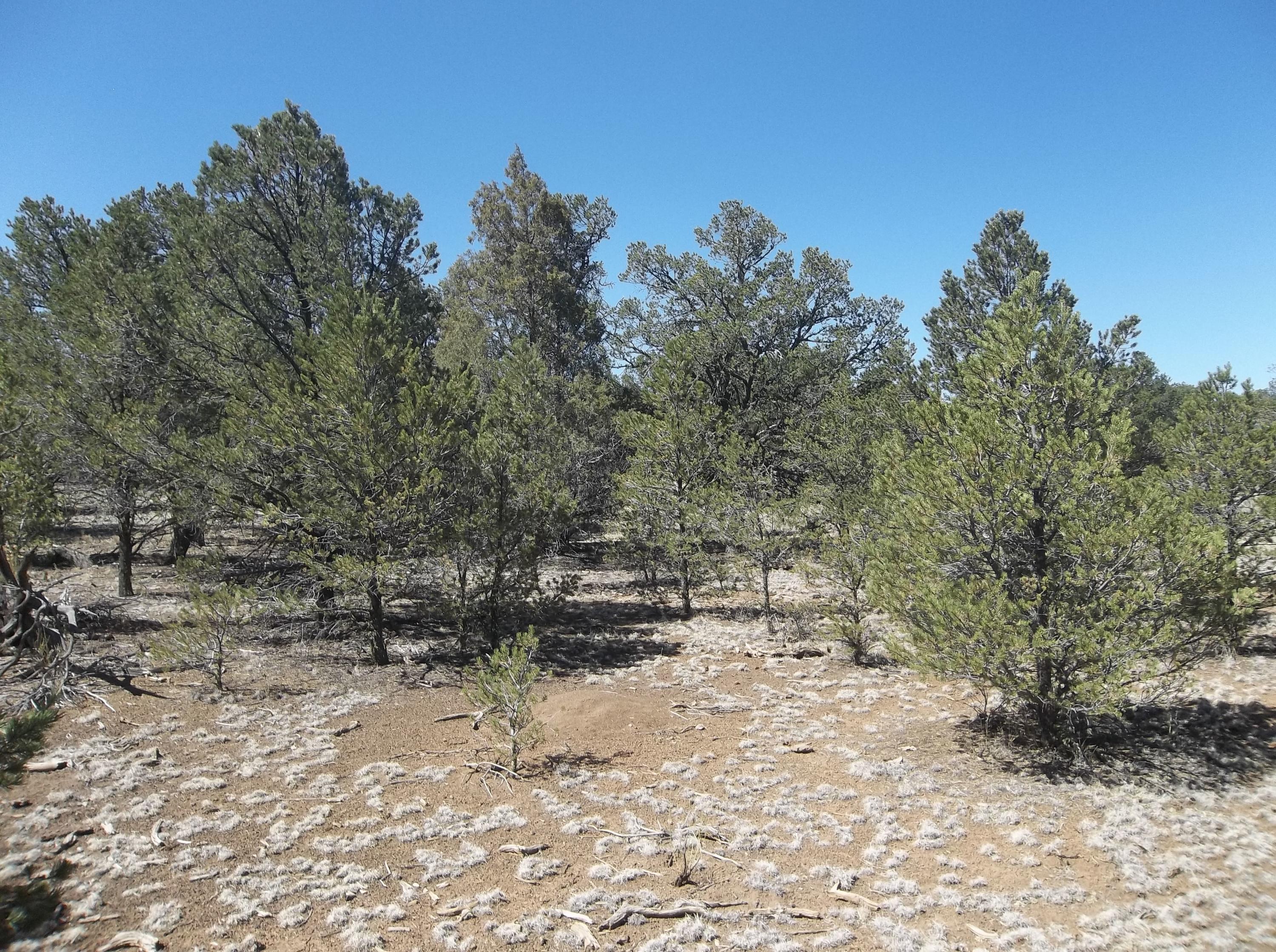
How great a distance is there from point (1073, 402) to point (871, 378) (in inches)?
703

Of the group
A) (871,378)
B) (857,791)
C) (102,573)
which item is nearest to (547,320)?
(871,378)

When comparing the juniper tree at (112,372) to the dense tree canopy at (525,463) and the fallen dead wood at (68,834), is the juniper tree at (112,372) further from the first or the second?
the fallen dead wood at (68,834)

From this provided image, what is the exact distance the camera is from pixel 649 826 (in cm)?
723

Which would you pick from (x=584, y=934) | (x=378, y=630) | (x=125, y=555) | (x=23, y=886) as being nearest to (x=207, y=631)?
(x=378, y=630)

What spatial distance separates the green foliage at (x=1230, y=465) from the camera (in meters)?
11.2

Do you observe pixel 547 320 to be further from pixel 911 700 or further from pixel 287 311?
pixel 911 700

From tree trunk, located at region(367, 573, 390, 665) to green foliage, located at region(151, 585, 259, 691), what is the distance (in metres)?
1.90

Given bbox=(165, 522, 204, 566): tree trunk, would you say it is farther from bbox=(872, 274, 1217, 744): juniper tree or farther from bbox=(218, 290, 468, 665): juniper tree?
bbox=(872, 274, 1217, 744): juniper tree

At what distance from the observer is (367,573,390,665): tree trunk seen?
1240cm

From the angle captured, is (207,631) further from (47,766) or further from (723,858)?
(723,858)

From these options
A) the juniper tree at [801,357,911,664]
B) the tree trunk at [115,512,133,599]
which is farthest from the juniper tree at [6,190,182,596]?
the juniper tree at [801,357,911,664]

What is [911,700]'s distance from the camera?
1143 centimetres

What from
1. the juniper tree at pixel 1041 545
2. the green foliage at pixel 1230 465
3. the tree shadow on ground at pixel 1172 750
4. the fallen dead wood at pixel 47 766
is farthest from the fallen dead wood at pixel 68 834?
the green foliage at pixel 1230 465

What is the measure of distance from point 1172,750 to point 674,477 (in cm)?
1114
